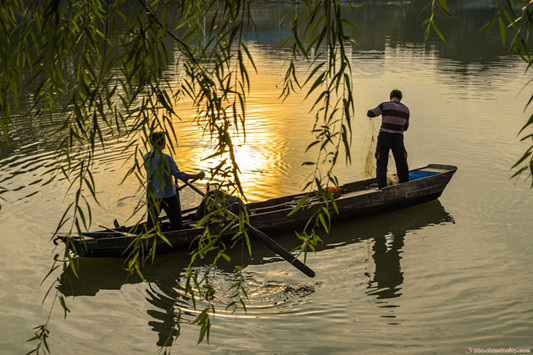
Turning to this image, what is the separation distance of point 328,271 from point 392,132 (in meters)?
2.98

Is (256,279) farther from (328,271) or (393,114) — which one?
(393,114)

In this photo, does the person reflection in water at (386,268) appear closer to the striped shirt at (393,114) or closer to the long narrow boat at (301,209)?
the long narrow boat at (301,209)

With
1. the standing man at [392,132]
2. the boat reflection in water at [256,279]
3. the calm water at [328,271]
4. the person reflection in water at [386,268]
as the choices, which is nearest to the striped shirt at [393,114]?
the standing man at [392,132]

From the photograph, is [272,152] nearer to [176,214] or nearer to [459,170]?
[459,170]

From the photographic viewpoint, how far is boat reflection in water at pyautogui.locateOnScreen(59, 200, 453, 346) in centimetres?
744

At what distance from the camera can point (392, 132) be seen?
405 inches

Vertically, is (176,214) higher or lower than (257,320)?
Result: higher

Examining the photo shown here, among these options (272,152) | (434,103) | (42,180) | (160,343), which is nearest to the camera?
(160,343)

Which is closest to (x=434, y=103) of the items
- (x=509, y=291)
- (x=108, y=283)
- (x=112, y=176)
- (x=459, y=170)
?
(x=459, y=170)

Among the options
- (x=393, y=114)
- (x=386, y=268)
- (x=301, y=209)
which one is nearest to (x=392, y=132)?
(x=393, y=114)

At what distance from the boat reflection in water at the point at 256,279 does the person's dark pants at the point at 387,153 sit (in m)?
0.73

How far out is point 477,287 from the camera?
796cm

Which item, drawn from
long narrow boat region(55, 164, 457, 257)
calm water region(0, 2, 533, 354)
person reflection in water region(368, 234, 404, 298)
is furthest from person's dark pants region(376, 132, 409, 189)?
person reflection in water region(368, 234, 404, 298)

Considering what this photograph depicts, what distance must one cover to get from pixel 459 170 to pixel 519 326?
19.6ft
